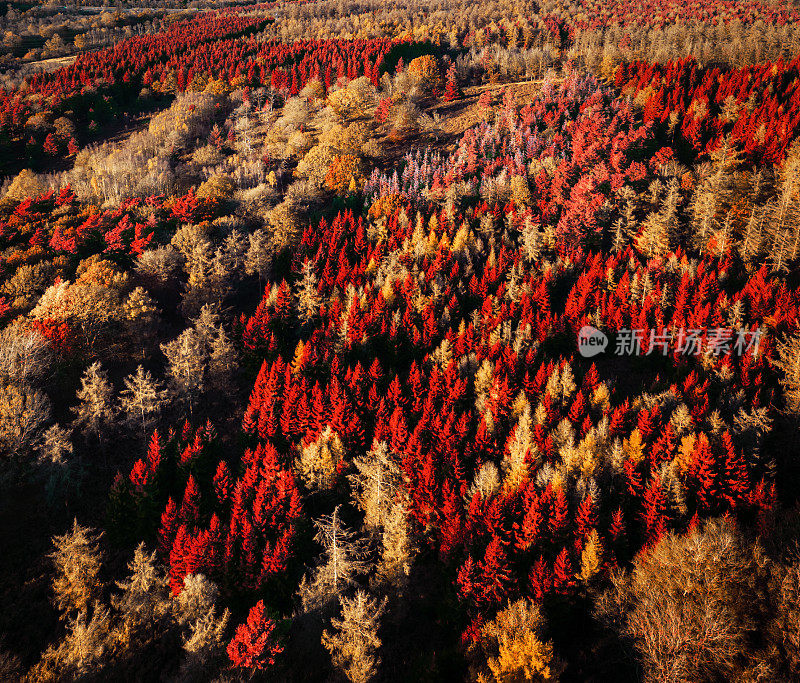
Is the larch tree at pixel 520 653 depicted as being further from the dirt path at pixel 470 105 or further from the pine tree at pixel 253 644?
the dirt path at pixel 470 105

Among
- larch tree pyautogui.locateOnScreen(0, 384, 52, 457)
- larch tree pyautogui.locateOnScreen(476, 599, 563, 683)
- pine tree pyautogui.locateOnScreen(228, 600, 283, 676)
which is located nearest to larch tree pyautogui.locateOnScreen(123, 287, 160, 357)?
larch tree pyautogui.locateOnScreen(0, 384, 52, 457)

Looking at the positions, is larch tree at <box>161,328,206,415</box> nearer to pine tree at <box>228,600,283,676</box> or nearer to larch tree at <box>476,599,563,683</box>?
pine tree at <box>228,600,283,676</box>

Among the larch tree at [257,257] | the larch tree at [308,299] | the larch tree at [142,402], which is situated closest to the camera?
the larch tree at [142,402]

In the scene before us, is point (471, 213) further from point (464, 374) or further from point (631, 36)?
point (631, 36)

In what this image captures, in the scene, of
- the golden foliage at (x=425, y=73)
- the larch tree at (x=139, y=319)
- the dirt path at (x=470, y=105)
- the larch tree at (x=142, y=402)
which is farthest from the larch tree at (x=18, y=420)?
the golden foliage at (x=425, y=73)

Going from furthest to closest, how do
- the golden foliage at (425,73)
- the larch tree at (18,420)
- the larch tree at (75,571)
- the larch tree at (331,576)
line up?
the golden foliage at (425,73) < the larch tree at (18,420) < the larch tree at (75,571) < the larch tree at (331,576)

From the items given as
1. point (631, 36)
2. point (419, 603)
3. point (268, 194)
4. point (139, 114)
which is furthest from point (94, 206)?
point (631, 36)

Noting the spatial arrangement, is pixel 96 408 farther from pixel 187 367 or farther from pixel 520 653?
pixel 520 653
